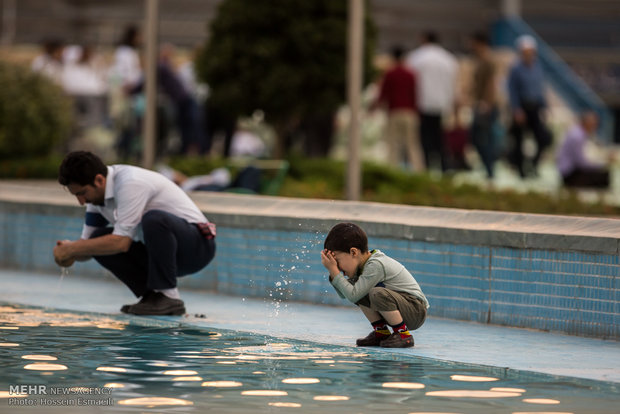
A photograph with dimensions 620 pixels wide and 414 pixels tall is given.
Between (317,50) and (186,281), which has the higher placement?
(317,50)

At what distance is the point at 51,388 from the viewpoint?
238 inches

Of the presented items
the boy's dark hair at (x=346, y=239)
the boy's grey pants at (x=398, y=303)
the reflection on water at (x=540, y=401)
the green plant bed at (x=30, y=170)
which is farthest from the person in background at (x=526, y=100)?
the reflection on water at (x=540, y=401)

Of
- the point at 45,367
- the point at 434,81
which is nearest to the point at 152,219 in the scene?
the point at 45,367

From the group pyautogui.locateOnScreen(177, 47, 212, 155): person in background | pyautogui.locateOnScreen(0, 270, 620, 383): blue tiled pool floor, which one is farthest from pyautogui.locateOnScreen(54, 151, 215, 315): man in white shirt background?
pyautogui.locateOnScreen(177, 47, 212, 155): person in background

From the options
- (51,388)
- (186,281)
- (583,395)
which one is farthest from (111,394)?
(186,281)

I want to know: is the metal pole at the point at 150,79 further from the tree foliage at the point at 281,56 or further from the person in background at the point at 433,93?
the person in background at the point at 433,93

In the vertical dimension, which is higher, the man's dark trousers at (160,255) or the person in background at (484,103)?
the person in background at (484,103)

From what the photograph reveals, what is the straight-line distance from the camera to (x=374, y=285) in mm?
7387

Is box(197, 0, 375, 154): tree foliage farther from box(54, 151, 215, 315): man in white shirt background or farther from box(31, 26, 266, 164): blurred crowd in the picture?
box(54, 151, 215, 315): man in white shirt background

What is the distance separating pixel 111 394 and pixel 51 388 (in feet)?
0.98

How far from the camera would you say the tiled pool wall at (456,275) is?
797 centimetres

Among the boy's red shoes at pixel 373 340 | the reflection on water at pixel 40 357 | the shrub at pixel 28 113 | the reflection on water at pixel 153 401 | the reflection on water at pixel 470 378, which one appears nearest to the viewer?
the reflection on water at pixel 153 401

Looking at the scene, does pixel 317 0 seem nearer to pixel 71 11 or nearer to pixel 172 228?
pixel 172 228

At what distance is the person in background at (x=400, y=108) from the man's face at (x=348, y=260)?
36.6 feet
